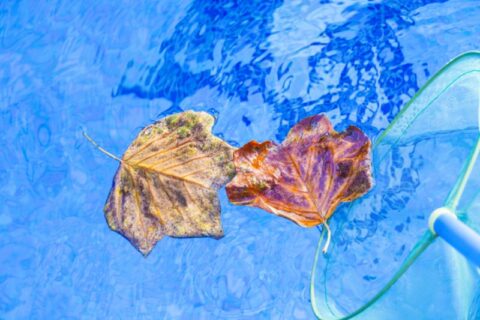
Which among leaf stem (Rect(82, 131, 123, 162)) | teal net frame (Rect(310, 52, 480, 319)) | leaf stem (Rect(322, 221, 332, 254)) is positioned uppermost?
teal net frame (Rect(310, 52, 480, 319))

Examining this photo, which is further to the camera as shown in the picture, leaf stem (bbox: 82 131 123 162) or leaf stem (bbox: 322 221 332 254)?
leaf stem (bbox: 82 131 123 162)

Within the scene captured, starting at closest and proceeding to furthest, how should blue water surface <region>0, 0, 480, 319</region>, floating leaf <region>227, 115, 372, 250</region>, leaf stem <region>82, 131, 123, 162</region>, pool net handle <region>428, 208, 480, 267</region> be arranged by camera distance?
pool net handle <region>428, 208, 480, 267</region> < floating leaf <region>227, 115, 372, 250</region> < blue water surface <region>0, 0, 480, 319</region> < leaf stem <region>82, 131, 123, 162</region>

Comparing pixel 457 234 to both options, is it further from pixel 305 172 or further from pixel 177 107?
pixel 177 107

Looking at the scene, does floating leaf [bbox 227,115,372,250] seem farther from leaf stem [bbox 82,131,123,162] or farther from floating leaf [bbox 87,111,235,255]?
leaf stem [bbox 82,131,123,162]

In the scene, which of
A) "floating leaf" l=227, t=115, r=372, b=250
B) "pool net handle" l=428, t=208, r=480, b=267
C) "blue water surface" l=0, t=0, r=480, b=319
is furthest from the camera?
"blue water surface" l=0, t=0, r=480, b=319

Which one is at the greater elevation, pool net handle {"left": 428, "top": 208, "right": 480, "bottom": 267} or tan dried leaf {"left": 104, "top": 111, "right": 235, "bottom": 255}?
pool net handle {"left": 428, "top": 208, "right": 480, "bottom": 267}

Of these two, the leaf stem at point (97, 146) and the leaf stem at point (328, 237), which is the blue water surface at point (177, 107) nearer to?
the leaf stem at point (97, 146)

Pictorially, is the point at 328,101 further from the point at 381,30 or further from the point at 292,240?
the point at 292,240

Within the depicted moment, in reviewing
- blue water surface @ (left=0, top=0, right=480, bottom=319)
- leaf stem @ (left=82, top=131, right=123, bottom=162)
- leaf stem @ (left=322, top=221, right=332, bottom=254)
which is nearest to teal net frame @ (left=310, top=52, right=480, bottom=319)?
leaf stem @ (left=322, top=221, right=332, bottom=254)

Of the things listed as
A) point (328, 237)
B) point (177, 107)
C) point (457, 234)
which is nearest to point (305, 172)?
point (328, 237)
